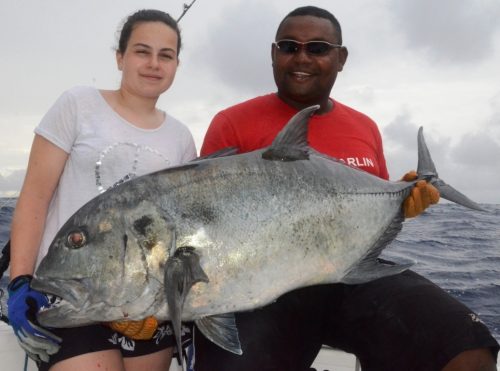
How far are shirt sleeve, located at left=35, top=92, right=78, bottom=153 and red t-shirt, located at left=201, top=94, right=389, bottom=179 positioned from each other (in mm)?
871

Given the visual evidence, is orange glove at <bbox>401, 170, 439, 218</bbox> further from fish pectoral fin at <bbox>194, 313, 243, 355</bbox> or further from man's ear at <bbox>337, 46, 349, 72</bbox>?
fish pectoral fin at <bbox>194, 313, 243, 355</bbox>

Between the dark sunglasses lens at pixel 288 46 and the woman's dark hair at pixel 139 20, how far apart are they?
28.6 inches

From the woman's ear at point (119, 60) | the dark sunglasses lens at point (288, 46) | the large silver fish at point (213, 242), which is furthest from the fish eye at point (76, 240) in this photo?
the dark sunglasses lens at point (288, 46)

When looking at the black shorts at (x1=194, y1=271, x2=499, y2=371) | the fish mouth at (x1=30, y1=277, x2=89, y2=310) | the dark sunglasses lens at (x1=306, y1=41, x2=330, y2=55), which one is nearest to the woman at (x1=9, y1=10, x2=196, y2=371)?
the fish mouth at (x1=30, y1=277, x2=89, y2=310)

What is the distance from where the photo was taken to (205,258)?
2.32 metres

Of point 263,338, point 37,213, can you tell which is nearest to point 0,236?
point 37,213

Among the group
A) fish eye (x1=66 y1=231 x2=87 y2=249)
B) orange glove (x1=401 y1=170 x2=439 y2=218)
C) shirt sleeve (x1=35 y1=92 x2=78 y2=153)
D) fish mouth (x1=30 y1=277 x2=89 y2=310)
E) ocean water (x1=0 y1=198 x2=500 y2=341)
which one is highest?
shirt sleeve (x1=35 y1=92 x2=78 y2=153)

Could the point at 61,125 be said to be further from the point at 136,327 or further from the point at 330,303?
the point at 330,303

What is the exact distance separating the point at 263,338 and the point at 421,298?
87cm

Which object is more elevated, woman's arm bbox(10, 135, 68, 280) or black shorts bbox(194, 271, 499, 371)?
Result: woman's arm bbox(10, 135, 68, 280)

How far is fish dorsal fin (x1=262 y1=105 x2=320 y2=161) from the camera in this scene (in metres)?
2.67

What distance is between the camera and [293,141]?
2.73 m

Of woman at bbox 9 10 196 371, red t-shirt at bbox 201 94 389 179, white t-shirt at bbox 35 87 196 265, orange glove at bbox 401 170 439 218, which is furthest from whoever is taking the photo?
red t-shirt at bbox 201 94 389 179

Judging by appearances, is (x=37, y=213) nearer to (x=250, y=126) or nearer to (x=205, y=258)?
(x=205, y=258)
